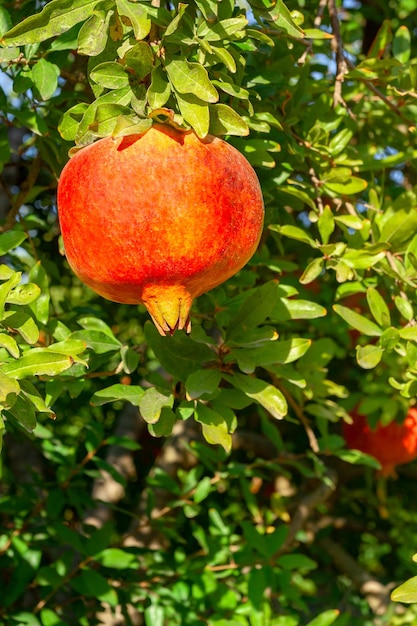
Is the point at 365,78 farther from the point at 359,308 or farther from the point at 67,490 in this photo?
the point at 67,490

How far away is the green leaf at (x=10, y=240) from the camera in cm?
102

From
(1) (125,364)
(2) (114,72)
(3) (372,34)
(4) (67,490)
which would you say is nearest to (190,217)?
(2) (114,72)

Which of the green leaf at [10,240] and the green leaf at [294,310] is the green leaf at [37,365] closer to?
the green leaf at [10,240]

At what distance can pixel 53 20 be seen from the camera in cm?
81

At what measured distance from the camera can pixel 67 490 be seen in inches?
58.0

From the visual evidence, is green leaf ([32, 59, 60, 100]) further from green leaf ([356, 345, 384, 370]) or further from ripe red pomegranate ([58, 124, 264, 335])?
green leaf ([356, 345, 384, 370])

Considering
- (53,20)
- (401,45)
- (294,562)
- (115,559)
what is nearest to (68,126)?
(53,20)

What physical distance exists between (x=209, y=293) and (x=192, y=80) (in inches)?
16.0

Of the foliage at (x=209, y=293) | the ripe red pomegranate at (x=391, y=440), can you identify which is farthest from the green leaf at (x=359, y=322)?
the ripe red pomegranate at (x=391, y=440)

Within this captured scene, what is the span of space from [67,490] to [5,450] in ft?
A: 1.41

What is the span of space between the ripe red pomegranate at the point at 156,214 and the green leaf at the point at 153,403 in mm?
197

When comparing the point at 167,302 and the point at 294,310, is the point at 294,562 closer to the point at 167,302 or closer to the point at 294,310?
the point at 294,310

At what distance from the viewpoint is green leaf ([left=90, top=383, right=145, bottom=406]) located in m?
0.95

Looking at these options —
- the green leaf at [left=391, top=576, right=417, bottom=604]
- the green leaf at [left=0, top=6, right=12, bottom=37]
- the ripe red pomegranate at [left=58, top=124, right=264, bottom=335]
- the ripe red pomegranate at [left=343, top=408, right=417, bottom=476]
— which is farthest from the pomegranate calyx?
the ripe red pomegranate at [left=343, top=408, right=417, bottom=476]
